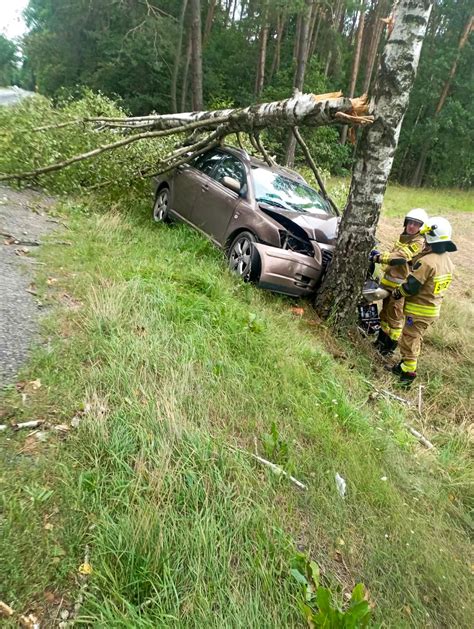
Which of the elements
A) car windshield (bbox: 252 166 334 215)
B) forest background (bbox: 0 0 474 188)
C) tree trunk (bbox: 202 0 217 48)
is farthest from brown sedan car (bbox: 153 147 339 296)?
tree trunk (bbox: 202 0 217 48)

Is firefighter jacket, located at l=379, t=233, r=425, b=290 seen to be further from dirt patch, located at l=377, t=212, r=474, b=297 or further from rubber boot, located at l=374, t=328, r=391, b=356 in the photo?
dirt patch, located at l=377, t=212, r=474, b=297

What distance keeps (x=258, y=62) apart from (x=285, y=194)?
18.3 metres

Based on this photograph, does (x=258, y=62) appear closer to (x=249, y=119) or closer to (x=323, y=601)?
(x=249, y=119)

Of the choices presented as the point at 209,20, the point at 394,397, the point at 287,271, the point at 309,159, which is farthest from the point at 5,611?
the point at 209,20

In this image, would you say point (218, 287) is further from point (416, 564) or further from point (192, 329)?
point (416, 564)

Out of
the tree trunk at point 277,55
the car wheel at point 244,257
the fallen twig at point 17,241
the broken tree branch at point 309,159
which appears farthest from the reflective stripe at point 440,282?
the tree trunk at point 277,55

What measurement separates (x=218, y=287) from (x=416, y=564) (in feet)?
10.3

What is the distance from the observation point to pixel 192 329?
378 centimetres

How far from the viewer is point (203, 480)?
7.68 feet

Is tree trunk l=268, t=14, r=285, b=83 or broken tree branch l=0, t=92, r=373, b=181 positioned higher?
tree trunk l=268, t=14, r=285, b=83

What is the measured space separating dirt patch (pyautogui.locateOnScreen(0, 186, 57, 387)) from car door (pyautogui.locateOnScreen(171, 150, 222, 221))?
6.06 feet

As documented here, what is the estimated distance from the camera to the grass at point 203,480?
183 cm

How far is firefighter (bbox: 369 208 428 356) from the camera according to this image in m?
5.06

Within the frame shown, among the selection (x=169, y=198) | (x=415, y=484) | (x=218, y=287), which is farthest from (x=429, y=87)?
(x=415, y=484)
